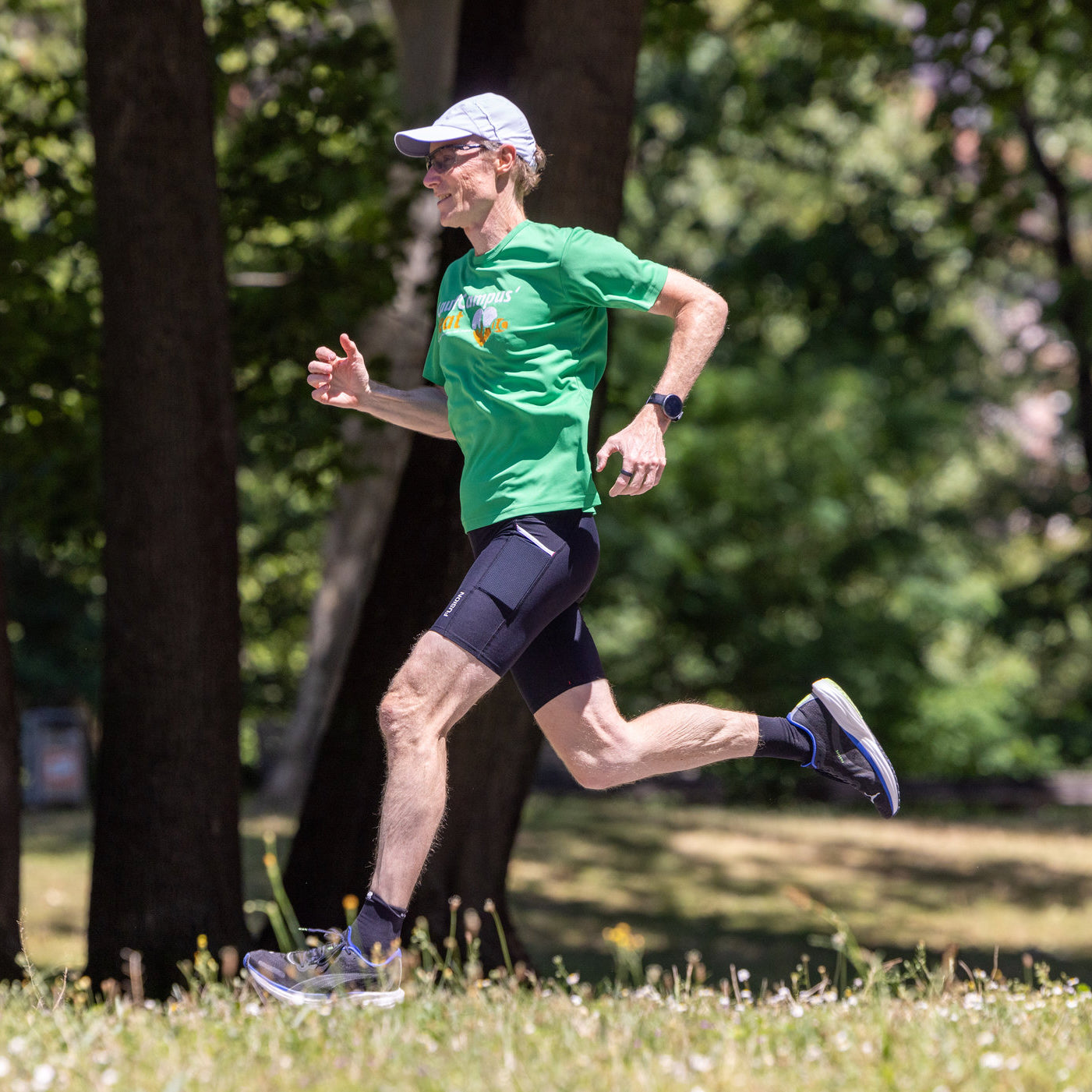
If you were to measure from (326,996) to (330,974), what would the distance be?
6 centimetres

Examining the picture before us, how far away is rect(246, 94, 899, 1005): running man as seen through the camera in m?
3.94

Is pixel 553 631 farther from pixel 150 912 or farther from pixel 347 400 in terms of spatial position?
pixel 150 912

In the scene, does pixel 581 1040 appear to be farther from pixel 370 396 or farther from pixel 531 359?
pixel 370 396

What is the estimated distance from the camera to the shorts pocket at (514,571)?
13.2ft

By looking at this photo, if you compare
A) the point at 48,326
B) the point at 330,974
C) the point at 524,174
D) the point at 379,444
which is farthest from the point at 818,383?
the point at 330,974

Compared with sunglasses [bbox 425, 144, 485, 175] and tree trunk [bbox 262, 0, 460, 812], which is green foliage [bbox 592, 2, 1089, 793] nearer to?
tree trunk [bbox 262, 0, 460, 812]

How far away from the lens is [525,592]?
403 centimetres

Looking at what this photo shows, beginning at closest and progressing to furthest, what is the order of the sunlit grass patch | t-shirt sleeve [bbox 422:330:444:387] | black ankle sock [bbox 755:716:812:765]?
1. the sunlit grass patch
2. t-shirt sleeve [bbox 422:330:444:387]
3. black ankle sock [bbox 755:716:812:765]

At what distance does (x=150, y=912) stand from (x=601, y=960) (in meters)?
5.09

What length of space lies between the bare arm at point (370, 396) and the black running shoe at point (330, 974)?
1615 mm

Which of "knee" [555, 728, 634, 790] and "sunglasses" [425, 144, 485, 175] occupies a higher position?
"sunglasses" [425, 144, 485, 175]

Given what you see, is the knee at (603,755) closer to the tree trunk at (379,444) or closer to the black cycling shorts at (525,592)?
the black cycling shorts at (525,592)

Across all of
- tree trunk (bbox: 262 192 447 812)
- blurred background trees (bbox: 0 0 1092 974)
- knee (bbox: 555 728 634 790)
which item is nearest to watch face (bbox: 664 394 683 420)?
knee (bbox: 555 728 634 790)

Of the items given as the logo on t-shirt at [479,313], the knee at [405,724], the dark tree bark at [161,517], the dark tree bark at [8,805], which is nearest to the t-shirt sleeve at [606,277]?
the logo on t-shirt at [479,313]
